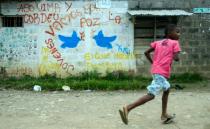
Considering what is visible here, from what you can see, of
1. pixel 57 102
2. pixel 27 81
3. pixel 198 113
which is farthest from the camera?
pixel 27 81

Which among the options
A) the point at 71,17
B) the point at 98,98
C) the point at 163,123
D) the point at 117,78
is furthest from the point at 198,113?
the point at 71,17

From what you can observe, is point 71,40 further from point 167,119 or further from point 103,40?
point 167,119

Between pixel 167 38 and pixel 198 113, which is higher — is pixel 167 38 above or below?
above

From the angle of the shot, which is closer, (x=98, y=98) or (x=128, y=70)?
(x=98, y=98)

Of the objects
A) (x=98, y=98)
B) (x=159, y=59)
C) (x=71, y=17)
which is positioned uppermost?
(x=71, y=17)

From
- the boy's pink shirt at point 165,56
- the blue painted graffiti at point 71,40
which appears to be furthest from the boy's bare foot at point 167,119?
the blue painted graffiti at point 71,40

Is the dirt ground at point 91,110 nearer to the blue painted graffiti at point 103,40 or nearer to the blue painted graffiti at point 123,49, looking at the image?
the blue painted graffiti at point 123,49

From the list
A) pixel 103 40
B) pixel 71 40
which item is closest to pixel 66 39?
pixel 71 40

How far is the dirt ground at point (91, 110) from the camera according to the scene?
7.64 m

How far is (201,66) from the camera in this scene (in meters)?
14.1

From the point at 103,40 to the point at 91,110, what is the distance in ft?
16.4

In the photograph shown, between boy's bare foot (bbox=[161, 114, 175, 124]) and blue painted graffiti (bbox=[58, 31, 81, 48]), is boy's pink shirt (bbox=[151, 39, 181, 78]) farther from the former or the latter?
blue painted graffiti (bbox=[58, 31, 81, 48])

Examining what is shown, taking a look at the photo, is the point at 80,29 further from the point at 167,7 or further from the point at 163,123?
the point at 163,123

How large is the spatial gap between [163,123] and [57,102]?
9.95ft
